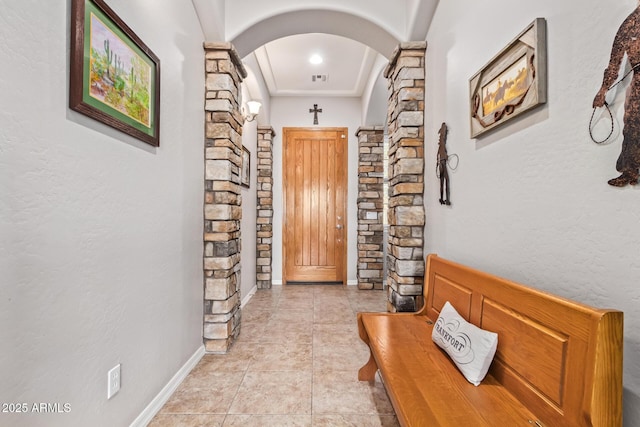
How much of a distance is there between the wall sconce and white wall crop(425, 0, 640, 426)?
7.76ft

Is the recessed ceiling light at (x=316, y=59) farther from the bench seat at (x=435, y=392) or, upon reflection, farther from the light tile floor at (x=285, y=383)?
the bench seat at (x=435, y=392)

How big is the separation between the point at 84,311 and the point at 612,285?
5.52 ft

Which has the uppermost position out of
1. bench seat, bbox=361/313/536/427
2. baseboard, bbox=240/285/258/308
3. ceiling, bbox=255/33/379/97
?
ceiling, bbox=255/33/379/97

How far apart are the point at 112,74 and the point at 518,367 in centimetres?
186

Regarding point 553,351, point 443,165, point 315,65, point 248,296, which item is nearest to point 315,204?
point 248,296

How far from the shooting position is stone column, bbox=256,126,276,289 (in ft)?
14.3

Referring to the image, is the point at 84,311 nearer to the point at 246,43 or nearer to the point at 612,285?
the point at 612,285

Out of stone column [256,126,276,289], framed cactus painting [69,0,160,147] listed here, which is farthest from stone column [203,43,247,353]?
stone column [256,126,276,289]

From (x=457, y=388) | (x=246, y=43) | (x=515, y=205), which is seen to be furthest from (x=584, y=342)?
(x=246, y=43)

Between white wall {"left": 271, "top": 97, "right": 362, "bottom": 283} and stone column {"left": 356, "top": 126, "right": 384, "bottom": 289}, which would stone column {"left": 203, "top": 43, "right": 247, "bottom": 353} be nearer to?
white wall {"left": 271, "top": 97, "right": 362, "bottom": 283}

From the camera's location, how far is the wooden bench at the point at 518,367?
75 cm

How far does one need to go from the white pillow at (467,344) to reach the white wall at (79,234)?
1.40 m

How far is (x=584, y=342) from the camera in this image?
2.61 feet

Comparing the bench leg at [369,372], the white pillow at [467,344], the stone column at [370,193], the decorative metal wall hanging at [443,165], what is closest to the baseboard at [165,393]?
the bench leg at [369,372]
